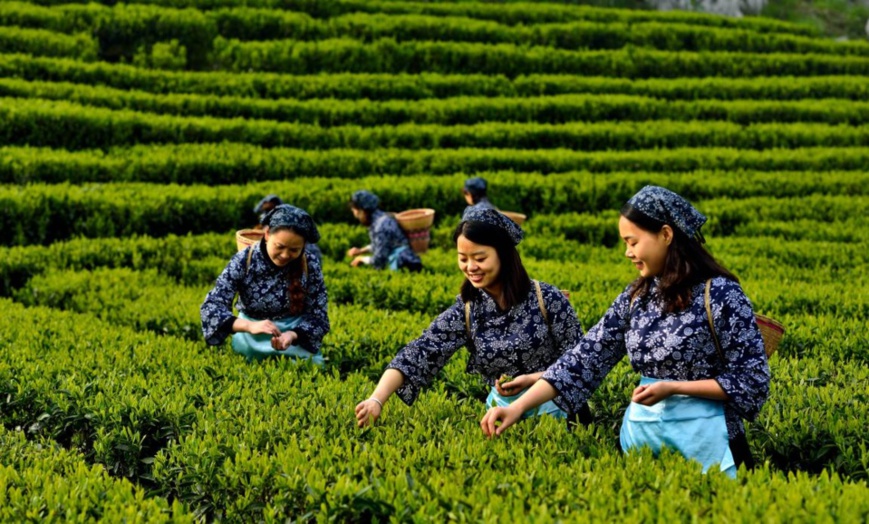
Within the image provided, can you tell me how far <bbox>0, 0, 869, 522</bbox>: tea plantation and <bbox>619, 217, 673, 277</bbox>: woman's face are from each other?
0.86m

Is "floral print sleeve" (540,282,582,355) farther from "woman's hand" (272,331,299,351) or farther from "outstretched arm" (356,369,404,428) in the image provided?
"woman's hand" (272,331,299,351)

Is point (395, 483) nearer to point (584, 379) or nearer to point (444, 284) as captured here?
point (584, 379)

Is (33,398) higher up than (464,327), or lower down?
lower down

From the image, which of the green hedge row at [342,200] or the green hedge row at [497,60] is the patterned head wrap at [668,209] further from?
the green hedge row at [497,60]

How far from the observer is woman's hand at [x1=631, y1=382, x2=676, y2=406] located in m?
3.76

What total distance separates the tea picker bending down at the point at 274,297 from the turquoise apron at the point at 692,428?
2734mm

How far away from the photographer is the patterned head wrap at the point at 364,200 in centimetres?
1048

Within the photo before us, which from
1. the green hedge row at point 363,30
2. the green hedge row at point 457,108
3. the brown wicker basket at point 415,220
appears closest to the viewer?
the brown wicker basket at point 415,220

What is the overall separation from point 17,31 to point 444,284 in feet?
49.4

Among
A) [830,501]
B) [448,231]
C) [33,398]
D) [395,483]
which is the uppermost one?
[830,501]

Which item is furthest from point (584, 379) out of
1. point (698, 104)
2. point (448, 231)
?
point (698, 104)

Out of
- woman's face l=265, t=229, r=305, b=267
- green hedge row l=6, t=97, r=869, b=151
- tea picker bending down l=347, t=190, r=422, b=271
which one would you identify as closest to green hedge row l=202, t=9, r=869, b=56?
green hedge row l=6, t=97, r=869, b=151

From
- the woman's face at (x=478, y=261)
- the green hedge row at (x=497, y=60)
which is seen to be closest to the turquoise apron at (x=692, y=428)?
the woman's face at (x=478, y=261)

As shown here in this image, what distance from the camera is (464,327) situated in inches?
185
